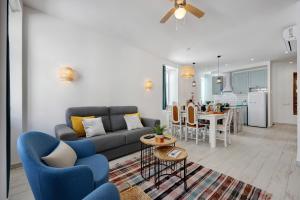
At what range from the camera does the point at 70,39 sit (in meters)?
3.11

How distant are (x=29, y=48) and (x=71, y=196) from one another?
107 inches

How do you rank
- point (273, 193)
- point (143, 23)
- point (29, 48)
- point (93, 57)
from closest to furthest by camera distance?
point (273, 193), point (29, 48), point (143, 23), point (93, 57)

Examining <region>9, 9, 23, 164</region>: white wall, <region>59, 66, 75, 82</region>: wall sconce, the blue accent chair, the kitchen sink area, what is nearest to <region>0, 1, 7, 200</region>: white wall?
the blue accent chair

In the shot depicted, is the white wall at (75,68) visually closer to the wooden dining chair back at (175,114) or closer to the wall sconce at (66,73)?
the wall sconce at (66,73)

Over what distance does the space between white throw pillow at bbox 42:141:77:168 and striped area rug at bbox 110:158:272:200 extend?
0.79 m

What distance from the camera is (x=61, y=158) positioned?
145 centimetres

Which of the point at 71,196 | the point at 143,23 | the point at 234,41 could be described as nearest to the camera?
the point at 71,196

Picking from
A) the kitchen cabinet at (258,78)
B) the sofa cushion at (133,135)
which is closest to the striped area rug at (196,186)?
the sofa cushion at (133,135)

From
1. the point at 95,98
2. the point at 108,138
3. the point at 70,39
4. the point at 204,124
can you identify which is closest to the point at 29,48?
the point at 70,39

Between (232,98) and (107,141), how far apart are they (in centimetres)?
693

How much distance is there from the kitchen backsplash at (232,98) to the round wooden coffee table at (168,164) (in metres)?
5.95

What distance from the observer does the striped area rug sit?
1745mm

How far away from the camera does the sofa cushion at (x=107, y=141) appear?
2506 millimetres

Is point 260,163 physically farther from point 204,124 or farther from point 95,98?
point 95,98
